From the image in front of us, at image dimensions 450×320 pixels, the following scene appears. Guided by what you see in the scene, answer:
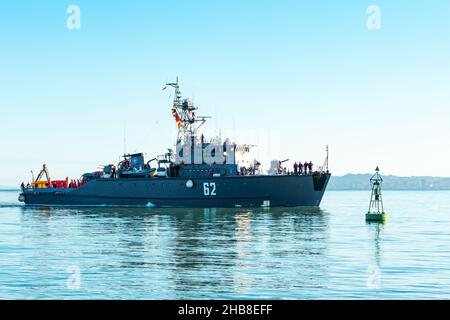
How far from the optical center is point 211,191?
6369 centimetres

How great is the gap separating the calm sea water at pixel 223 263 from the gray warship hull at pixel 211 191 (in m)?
19.5

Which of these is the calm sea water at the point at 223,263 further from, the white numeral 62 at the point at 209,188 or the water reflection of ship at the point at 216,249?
the white numeral 62 at the point at 209,188

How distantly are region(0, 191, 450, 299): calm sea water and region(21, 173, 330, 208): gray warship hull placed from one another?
1950cm

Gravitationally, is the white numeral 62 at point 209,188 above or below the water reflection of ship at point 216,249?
above

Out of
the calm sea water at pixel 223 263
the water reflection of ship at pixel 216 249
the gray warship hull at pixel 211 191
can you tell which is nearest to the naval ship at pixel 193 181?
the gray warship hull at pixel 211 191

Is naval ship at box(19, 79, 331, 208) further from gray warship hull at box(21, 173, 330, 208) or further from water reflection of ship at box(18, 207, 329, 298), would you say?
water reflection of ship at box(18, 207, 329, 298)

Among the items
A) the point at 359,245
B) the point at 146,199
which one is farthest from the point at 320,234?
the point at 146,199

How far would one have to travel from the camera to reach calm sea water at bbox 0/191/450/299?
703 inches

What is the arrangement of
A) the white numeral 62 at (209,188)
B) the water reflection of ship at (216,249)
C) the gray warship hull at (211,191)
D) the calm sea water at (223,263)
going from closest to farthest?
1. the calm sea water at (223,263)
2. the water reflection of ship at (216,249)
3. the gray warship hull at (211,191)
4. the white numeral 62 at (209,188)

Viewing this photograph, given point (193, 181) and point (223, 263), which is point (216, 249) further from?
point (193, 181)

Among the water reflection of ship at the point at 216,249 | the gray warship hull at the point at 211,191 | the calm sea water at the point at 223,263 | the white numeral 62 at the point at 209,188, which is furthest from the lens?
the white numeral 62 at the point at 209,188

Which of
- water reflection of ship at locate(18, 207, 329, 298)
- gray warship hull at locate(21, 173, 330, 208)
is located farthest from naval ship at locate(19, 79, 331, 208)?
water reflection of ship at locate(18, 207, 329, 298)

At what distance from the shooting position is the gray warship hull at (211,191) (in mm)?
62094

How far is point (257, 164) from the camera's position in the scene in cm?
6700
